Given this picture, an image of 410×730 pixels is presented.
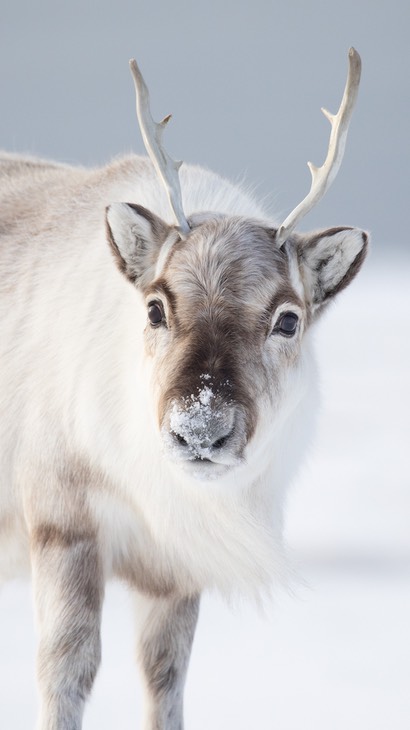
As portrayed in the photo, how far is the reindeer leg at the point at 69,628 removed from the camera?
11.6ft

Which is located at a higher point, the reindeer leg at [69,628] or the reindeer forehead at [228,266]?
the reindeer forehead at [228,266]

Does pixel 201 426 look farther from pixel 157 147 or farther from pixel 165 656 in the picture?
pixel 165 656

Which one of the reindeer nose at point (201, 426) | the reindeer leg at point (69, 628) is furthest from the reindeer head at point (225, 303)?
Result: the reindeer leg at point (69, 628)

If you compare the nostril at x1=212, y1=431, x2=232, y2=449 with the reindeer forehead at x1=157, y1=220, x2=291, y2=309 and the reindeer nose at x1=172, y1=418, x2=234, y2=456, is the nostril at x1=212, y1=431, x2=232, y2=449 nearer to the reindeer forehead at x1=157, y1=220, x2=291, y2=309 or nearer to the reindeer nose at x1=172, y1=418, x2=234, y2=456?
the reindeer nose at x1=172, y1=418, x2=234, y2=456

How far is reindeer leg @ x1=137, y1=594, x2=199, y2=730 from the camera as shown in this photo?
3943 mm

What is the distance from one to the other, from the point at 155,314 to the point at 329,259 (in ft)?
1.50

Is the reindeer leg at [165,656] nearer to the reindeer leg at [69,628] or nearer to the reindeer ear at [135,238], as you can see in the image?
the reindeer leg at [69,628]

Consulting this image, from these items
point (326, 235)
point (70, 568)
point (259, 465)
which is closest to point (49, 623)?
point (70, 568)

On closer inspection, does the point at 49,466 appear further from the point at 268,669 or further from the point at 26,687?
the point at 268,669

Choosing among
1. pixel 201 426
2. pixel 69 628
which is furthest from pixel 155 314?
pixel 69 628

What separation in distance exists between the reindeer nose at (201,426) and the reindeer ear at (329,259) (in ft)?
1.81

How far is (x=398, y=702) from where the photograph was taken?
4.39m

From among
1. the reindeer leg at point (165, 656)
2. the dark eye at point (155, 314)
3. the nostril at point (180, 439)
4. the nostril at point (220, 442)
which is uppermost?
the dark eye at point (155, 314)

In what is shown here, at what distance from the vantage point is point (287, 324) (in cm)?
326
